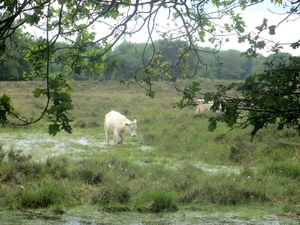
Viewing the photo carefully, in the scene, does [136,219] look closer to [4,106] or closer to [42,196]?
[42,196]

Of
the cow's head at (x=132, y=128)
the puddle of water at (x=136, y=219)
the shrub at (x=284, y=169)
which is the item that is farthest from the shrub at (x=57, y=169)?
the cow's head at (x=132, y=128)

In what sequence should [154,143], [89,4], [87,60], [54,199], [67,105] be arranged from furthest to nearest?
1. [154,143]
2. [54,199]
3. [87,60]
4. [89,4]
5. [67,105]

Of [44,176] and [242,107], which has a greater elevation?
[242,107]

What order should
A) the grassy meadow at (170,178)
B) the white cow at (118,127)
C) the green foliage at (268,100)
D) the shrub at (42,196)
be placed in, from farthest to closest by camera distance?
Answer: the white cow at (118,127) < the grassy meadow at (170,178) < the shrub at (42,196) < the green foliage at (268,100)

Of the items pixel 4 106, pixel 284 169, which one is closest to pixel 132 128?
pixel 284 169

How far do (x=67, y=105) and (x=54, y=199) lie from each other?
533cm

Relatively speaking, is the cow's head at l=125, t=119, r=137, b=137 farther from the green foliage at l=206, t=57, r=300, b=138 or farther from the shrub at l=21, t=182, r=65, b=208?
the green foliage at l=206, t=57, r=300, b=138

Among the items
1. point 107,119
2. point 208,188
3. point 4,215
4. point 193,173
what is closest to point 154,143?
point 107,119

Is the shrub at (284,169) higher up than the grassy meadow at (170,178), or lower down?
higher up

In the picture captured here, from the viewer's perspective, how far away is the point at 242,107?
505 centimetres

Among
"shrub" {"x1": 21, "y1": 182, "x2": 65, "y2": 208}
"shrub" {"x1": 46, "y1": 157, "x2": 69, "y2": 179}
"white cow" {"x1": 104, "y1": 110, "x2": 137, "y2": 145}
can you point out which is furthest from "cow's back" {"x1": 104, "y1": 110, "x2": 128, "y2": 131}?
"shrub" {"x1": 21, "y1": 182, "x2": 65, "y2": 208}

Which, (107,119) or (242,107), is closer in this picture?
(242,107)

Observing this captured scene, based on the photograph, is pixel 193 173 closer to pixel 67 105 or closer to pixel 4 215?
pixel 4 215

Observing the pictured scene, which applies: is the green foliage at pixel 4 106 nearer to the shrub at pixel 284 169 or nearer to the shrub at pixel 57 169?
the shrub at pixel 57 169
